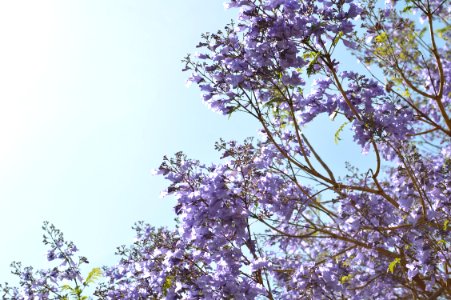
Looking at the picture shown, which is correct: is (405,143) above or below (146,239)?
above

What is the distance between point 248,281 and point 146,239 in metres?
2.54

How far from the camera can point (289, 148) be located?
746 centimetres

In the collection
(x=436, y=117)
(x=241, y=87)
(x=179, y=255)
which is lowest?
(x=179, y=255)

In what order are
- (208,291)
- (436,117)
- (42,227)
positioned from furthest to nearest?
(436,117)
(42,227)
(208,291)

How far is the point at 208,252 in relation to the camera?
635cm

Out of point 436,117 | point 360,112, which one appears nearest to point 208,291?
point 360,112

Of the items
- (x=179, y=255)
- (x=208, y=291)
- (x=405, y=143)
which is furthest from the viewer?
(x=405, y=143)

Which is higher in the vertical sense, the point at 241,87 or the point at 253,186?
the point at 241,87

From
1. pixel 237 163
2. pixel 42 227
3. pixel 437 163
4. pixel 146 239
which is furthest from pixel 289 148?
pixel 42 227

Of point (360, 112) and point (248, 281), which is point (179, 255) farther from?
point (360, 112)

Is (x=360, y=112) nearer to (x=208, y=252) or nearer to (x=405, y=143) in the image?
(x=405, y=143)

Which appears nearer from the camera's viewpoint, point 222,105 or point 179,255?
point 179,255

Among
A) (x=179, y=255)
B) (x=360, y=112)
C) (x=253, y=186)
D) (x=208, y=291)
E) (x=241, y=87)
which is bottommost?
(x=208, y=291)

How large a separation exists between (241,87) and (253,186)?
52.7 inches
